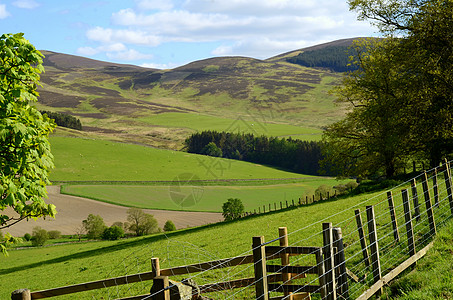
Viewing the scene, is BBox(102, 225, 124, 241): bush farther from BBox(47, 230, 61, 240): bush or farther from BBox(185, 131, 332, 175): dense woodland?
BBox(185, 131, 332, 175): dense woodland

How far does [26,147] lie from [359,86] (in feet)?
122

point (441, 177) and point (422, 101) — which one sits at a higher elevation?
point (422, 101)

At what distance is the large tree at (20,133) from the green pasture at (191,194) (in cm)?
8602

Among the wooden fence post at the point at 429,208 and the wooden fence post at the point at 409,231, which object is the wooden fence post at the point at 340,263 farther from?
the wooden fence post at the point at 429,208

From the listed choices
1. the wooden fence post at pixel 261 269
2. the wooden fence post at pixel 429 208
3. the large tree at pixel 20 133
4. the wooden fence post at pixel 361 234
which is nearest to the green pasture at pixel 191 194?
the wooden fence post at pixel 429 208

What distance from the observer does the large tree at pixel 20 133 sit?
36.6 feet

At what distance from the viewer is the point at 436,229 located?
12328 millimetres

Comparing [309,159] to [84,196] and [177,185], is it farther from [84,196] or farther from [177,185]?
[84,196]

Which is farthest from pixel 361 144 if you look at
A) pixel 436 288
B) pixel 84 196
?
pixel 84 196

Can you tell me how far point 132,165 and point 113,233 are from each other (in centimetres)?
8142

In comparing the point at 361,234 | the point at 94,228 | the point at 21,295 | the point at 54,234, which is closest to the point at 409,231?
the point at 361,234

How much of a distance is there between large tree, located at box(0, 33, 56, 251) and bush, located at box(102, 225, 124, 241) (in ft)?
187

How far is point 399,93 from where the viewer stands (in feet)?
125

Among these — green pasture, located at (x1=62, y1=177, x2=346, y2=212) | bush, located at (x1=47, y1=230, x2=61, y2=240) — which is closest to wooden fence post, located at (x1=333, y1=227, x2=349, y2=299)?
bush, located at (x1=47, y1=230, x2=61, y2=240)
